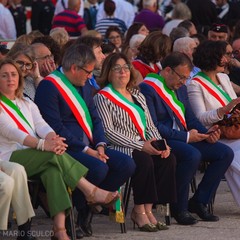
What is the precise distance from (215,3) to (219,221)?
10796 mm

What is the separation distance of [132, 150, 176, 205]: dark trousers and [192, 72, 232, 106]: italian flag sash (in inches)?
48.7

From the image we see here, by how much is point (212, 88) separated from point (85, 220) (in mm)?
2185

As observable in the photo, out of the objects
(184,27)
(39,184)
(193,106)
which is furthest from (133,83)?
(184,27)

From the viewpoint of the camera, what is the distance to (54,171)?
8547 millimetres

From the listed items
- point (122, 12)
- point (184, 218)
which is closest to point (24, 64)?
point (184, 218)

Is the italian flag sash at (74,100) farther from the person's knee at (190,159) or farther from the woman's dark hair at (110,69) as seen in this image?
the person's knee at (190,159)

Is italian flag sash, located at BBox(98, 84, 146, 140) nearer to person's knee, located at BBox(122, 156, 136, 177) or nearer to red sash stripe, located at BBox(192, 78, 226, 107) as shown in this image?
person's knee, located at BBox(122, 156, 136, 177)

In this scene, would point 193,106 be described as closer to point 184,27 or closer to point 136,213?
point 136,213

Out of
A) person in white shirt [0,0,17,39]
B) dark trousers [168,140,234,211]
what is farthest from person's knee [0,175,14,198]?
person in white shirt [0,0,17,39]

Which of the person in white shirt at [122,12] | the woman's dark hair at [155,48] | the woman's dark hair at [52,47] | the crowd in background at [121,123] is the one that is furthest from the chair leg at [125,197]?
the person in white shirt at [122,12]

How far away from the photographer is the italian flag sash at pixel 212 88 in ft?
34.8

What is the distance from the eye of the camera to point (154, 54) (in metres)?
11.5

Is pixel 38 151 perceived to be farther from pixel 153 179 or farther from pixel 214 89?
pixel 214 89

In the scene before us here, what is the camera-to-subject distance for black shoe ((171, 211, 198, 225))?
9766mm
